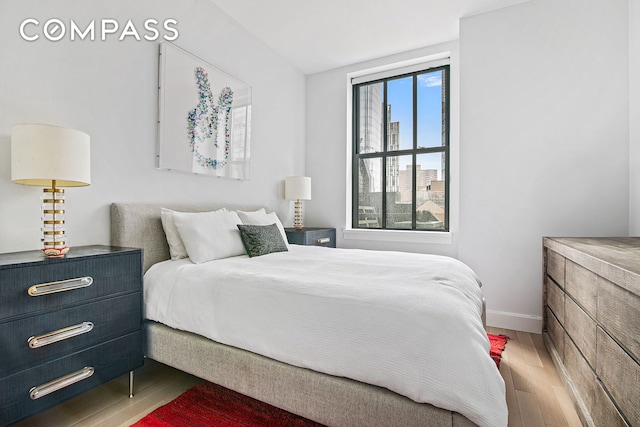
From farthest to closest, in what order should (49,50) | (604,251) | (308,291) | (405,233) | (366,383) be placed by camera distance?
(405,233) < (49,50) < (604,251) < (308,291) < (366,383)

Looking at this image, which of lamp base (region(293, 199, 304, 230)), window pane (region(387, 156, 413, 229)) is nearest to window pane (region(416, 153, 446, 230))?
window pane (region(387, 156, 413, 229))

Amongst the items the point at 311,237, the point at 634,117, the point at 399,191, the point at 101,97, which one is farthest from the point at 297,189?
the point at 634,117

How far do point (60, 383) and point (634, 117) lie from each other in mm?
3861

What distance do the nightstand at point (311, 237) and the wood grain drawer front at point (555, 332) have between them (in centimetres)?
209

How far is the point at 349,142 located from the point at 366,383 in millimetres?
3140

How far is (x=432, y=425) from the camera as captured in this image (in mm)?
1070

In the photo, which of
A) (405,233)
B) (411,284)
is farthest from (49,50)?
(405,233)

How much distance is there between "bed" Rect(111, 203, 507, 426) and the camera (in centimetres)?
106

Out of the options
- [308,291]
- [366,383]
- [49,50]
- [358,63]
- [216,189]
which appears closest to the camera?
[366,383]

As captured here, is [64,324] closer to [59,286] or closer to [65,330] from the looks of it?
[65,330]

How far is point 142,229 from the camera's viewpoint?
208cm

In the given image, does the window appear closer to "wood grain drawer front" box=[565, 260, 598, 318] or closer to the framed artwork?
the framed artwork

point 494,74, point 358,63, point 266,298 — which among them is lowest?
point 266,298

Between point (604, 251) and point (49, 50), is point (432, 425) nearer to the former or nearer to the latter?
point (604, 251)
